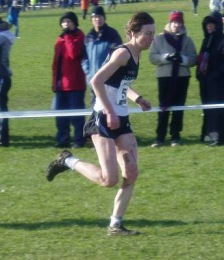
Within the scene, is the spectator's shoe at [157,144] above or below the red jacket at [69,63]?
below

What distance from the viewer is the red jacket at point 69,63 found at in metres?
12.5

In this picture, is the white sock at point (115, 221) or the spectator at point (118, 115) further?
the white sock at point (115, 221)

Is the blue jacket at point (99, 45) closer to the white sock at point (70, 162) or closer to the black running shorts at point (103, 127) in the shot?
the white sock at point (70, 162)

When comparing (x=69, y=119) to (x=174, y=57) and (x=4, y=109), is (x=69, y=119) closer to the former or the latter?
(x=4, y=109)

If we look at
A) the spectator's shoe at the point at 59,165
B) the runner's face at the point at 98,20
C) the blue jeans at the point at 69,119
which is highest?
the runner's face at the point at 98,20

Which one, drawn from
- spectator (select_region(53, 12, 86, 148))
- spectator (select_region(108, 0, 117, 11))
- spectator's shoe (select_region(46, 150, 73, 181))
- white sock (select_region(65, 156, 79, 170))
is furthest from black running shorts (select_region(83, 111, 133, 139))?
spectator (select_region(108, 0, 117, 11))

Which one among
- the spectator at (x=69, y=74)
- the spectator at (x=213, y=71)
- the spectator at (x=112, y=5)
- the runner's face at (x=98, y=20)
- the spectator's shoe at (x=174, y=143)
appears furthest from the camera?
the spectator at (x=112, y=5)

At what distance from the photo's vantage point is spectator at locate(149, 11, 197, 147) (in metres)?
12.3

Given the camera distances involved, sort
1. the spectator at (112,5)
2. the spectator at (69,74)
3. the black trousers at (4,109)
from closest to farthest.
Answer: the spectator at (69,74)
the black trousers at (4,109)
the spectator at (112,5)

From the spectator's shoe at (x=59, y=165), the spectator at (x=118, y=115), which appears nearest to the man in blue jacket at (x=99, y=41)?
the spectator's shoe at (x=59, y=165)

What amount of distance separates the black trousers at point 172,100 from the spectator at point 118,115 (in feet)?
14.9

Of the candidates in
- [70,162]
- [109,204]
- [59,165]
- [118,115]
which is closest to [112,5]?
[109,204]

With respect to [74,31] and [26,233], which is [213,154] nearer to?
[74,31]

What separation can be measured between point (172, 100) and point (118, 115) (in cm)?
484
